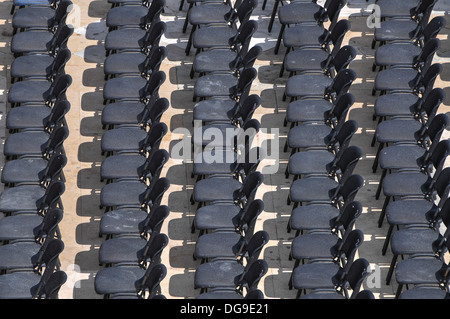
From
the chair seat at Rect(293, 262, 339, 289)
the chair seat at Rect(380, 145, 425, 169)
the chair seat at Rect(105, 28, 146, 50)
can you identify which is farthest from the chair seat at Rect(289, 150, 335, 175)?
Answer: the chair seat at Rect(105, 28, 146, 50)

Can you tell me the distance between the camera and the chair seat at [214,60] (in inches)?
563

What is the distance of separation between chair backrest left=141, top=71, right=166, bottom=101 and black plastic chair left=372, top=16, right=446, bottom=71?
2371 millimetres

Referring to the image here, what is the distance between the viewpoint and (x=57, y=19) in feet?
48.6

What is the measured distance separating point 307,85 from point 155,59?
5.18 ft

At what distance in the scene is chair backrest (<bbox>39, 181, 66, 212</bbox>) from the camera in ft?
41.7

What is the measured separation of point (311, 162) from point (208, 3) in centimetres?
275

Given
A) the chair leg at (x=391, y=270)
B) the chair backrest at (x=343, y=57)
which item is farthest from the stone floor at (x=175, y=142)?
the chair backrest at (x=343, y=57)

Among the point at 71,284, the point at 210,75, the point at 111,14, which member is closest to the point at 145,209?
the point at 71,284

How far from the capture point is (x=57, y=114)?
44.5 feet

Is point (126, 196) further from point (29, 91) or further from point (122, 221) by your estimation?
point (29, 91)

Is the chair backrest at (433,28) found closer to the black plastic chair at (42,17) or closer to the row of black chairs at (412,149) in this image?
the row of black chairs at (412,149)

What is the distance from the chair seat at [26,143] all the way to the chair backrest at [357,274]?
3.41 meters

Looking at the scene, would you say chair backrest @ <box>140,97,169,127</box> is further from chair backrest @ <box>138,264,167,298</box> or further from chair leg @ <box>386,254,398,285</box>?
chair leg @ <box>386,254,398,285</box>
